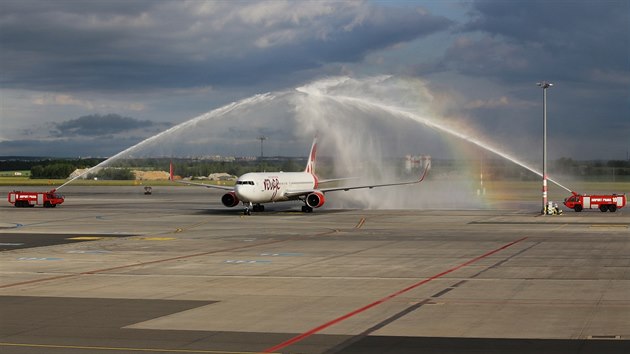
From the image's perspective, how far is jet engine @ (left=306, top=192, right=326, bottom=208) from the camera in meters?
78.5

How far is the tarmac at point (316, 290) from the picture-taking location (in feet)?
63.3

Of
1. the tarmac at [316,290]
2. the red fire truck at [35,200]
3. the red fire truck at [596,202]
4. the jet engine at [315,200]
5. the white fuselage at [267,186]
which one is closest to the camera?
the tarmac at [316,290]

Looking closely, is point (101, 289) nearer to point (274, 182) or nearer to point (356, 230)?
point (356, 230)

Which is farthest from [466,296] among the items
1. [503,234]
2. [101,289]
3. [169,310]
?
[503,234]

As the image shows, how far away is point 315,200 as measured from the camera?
78.7 m

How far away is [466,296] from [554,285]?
14.7 ft

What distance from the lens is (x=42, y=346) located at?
18.6 meters

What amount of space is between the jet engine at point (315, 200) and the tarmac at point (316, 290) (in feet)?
66.8

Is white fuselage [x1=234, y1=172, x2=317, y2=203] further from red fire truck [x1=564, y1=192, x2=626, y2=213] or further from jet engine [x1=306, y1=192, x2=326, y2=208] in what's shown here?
red fire truck [x1=564, y1=192, x2=626, y2=213]

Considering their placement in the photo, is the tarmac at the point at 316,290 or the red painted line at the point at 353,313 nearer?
the red painted line at the point at 353,313

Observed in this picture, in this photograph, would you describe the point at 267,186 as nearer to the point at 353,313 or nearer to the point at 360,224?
the point at 360,224

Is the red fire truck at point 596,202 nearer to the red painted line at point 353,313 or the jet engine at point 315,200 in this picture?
the jet engine at point 315,200

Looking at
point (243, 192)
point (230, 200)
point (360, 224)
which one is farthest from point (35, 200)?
point (360, 224)

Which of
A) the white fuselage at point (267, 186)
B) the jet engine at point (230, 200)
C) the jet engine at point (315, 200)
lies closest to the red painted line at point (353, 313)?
the white fuselage at point (267, 186)
